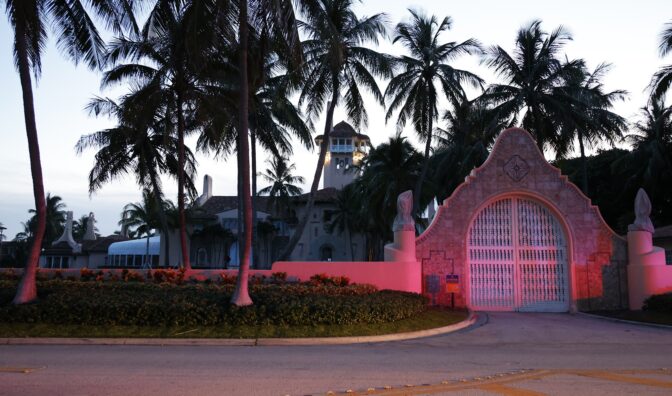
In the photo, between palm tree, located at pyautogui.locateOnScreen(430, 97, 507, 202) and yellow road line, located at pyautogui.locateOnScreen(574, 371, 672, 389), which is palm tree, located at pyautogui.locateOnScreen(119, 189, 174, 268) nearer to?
palm tree, located at pyautogui.locateOnScreen(430, 97, 507, 202)

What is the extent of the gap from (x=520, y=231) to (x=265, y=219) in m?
33.6

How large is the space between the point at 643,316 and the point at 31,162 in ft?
62.6

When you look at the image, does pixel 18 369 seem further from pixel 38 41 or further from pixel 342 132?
pixel 342 132

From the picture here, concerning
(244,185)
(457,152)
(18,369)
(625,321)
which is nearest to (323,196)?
(457,152)

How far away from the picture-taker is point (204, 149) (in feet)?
92.2

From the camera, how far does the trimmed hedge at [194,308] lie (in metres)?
14.2

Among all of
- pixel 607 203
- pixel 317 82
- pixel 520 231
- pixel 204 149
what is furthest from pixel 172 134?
pixel 607 203

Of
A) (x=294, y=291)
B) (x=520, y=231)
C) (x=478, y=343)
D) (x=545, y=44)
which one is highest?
(x=545, y=44)

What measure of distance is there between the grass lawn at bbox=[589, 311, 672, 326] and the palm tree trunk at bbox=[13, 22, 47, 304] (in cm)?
1804

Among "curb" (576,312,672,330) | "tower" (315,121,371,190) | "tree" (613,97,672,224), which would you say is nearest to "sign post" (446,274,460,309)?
"curb" (576,312,672,330)

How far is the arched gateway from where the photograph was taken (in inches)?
826

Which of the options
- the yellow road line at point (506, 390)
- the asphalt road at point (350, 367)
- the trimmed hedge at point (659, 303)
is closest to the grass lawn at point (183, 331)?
the asphalt road at point (350, 367)

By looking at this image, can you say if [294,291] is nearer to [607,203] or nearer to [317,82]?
[317,82]

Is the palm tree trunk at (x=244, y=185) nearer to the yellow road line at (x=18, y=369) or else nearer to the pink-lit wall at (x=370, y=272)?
the pink-lit wall at (x=370, y=272)
